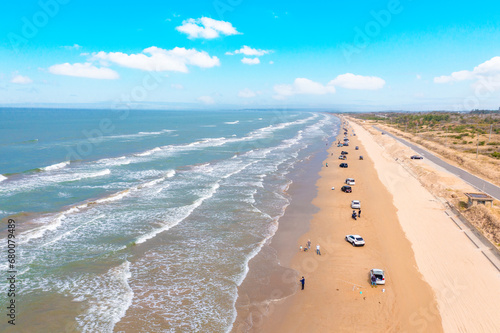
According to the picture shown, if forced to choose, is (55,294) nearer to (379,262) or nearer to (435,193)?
(379,262)

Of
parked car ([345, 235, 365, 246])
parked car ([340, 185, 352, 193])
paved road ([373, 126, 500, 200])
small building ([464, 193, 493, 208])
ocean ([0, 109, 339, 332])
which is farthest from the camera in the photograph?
parked car ([340, 185, 352, 193])

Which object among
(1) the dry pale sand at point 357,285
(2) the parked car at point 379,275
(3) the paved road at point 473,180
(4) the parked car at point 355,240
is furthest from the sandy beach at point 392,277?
(3) the paved road at point 473,180

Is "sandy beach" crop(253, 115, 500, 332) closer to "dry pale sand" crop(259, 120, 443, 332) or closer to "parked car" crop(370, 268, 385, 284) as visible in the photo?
"dry pale sand" crop(259, 120, 443, 332)

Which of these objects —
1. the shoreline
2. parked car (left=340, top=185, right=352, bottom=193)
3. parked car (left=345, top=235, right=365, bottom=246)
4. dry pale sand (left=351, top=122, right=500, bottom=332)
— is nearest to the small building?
dry pale sand (left=351, top=122, right=500, bottom=332)

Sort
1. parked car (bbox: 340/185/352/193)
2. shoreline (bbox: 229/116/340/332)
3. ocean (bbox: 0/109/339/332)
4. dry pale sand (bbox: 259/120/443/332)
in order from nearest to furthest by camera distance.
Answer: dry pale sand (bbox: 259/120/443/332) → shoreline (bbox: 229/116/340/332) → ocean (bbox: 0/109/339/332) → parked car (bbox: 340/185/352/193)

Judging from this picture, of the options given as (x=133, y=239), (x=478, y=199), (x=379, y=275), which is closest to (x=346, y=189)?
(x=478, y=199)

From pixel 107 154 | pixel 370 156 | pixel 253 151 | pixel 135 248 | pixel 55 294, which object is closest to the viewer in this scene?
pixel 55 294

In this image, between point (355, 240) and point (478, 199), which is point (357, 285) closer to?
point (355, 240)

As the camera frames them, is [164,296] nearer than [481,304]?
No

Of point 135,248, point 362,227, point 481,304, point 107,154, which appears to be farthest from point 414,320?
point 107,154
